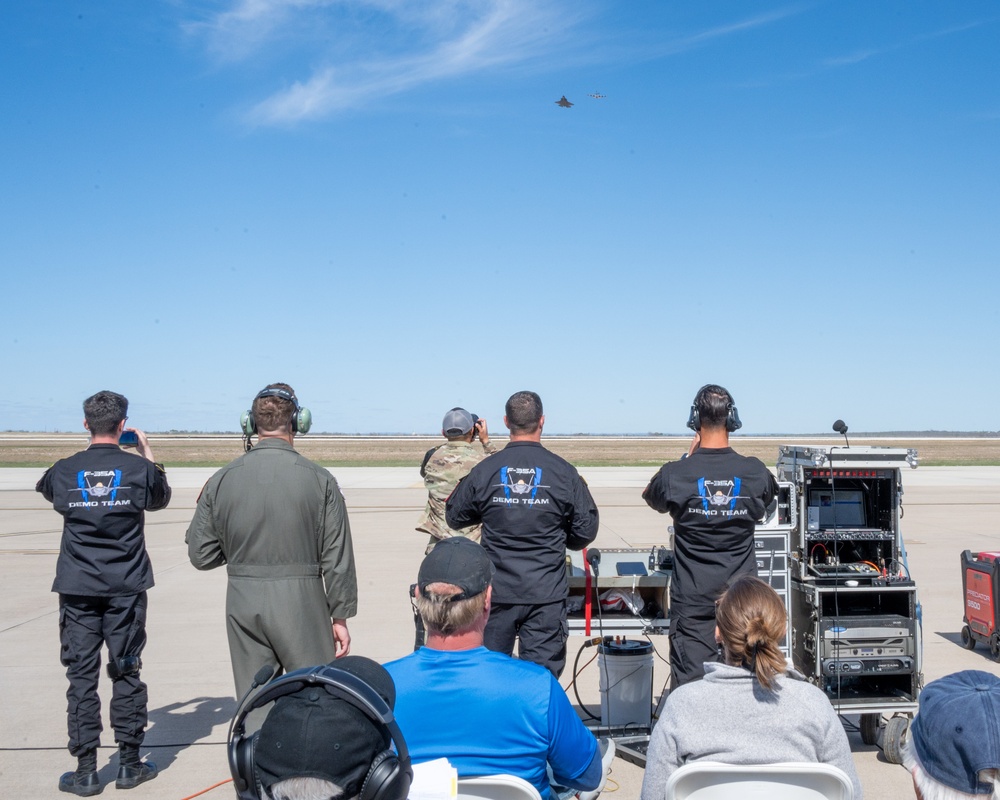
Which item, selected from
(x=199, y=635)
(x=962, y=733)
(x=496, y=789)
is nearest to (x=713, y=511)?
(x=496, y=789)

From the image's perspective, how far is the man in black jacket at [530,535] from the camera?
15.8 ft

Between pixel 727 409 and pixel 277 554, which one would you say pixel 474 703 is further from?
pixel 727 409

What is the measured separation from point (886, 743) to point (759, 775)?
3.16 metres

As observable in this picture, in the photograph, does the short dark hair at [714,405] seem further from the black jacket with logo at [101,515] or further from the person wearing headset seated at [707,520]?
the black jacket with logo at [101,515]

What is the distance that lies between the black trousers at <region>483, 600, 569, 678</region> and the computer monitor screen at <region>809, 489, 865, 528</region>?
6.24ft

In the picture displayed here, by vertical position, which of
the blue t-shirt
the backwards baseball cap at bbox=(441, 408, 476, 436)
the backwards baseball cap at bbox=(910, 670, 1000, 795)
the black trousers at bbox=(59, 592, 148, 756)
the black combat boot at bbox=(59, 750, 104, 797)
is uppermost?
the backwards baseball cap at bbox=(441, 408, 476, 436)

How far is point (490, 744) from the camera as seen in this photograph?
Answer: 2576 millimetres

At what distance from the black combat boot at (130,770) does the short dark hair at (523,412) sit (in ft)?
9.48

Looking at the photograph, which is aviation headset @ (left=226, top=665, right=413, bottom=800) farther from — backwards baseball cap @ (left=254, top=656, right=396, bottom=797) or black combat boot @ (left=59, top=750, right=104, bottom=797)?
black combat boot @ (left=59, top=750, right=104, bottom=797)

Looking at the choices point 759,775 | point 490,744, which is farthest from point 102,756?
point 759,775

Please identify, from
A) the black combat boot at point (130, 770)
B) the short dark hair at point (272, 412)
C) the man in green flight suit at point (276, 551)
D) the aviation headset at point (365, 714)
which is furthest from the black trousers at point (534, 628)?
the aviation headset at point (365, 714)

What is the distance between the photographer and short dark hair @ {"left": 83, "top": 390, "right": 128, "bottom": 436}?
5095 mm

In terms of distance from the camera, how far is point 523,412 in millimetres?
5090

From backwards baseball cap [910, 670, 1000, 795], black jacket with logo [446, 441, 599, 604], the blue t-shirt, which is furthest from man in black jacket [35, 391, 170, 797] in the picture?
backwards baseball cap [910, 670, 1000, 795]
